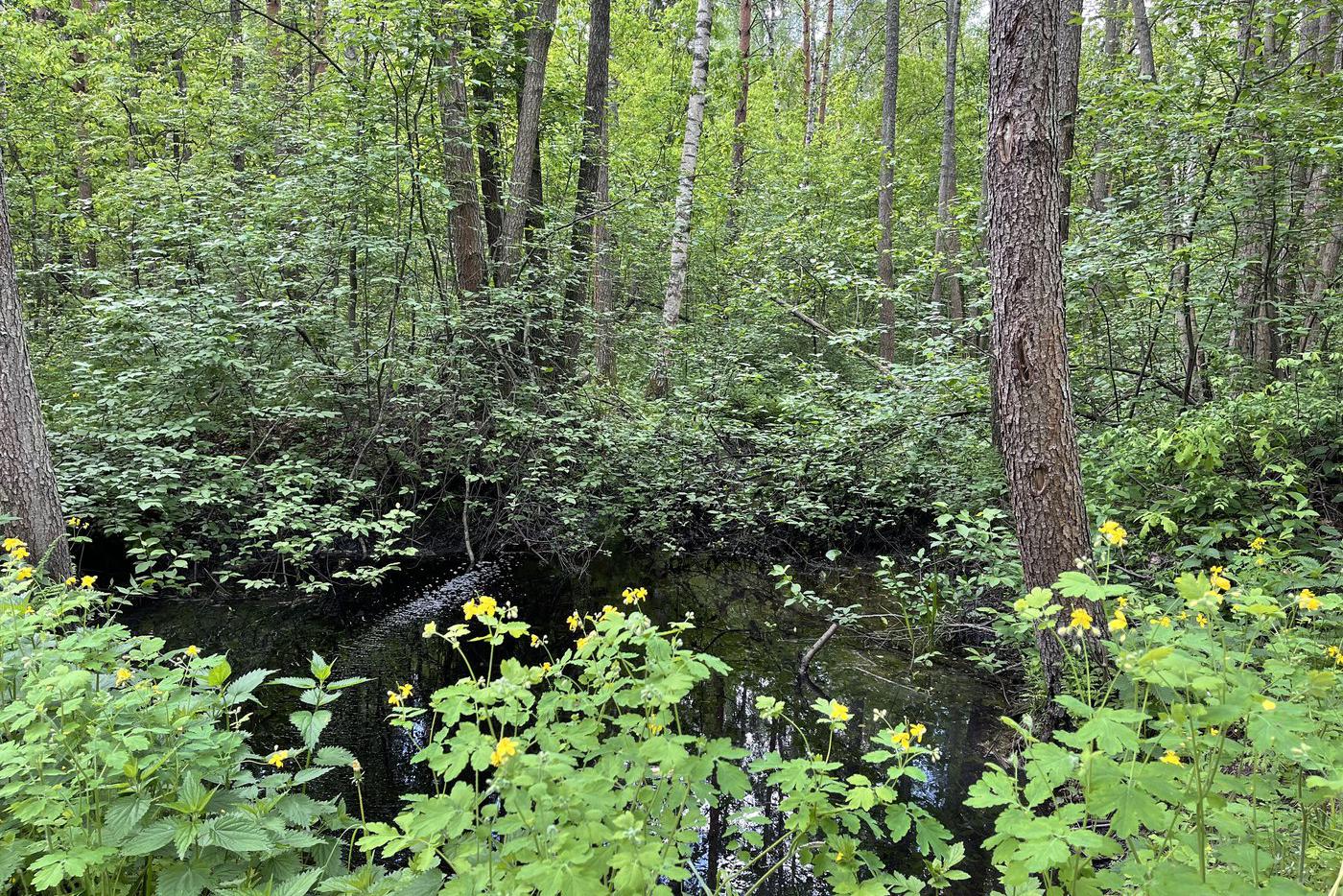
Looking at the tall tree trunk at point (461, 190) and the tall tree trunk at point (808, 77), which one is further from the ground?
the tall tree trunk at point (808, 77)

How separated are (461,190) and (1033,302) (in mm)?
6671

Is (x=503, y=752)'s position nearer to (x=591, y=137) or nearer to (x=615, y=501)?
(x=615, y=501)

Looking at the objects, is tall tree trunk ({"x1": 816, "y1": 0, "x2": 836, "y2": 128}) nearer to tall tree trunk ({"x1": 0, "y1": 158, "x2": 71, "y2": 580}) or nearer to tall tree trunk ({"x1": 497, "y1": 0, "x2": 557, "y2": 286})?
tall tree trunk ({"x1": 497, "y1": 0, "x2": 557, "y2": 286})

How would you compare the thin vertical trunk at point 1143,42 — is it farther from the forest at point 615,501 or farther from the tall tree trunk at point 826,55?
the tall tree trunk at point 826,55

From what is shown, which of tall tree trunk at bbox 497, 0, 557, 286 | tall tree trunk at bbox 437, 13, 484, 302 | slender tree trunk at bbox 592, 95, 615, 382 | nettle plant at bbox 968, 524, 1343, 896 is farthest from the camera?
slender tree trunk at bbox 592, 95, 615, 382

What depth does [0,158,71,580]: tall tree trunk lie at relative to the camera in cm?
401

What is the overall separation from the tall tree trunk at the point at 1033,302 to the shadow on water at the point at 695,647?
1.19 m

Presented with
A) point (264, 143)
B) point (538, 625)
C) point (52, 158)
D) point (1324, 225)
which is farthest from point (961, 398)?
point (52, 158)

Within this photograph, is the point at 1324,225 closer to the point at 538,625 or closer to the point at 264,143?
the point at 538,625

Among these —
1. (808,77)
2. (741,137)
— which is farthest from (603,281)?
(808,77)

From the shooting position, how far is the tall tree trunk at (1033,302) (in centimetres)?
368

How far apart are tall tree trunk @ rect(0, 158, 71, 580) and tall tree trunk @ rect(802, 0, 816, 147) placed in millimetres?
16832

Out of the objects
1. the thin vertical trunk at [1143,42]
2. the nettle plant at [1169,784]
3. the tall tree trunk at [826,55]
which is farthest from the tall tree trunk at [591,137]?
the tall tree trunk at [826,55]

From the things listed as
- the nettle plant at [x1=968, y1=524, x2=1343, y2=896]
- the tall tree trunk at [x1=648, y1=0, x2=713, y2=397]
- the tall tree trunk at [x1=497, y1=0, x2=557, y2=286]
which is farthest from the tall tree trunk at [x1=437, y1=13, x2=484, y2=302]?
the nettle plant at [x1=968, y1=524, x2=1343, y2=896]
